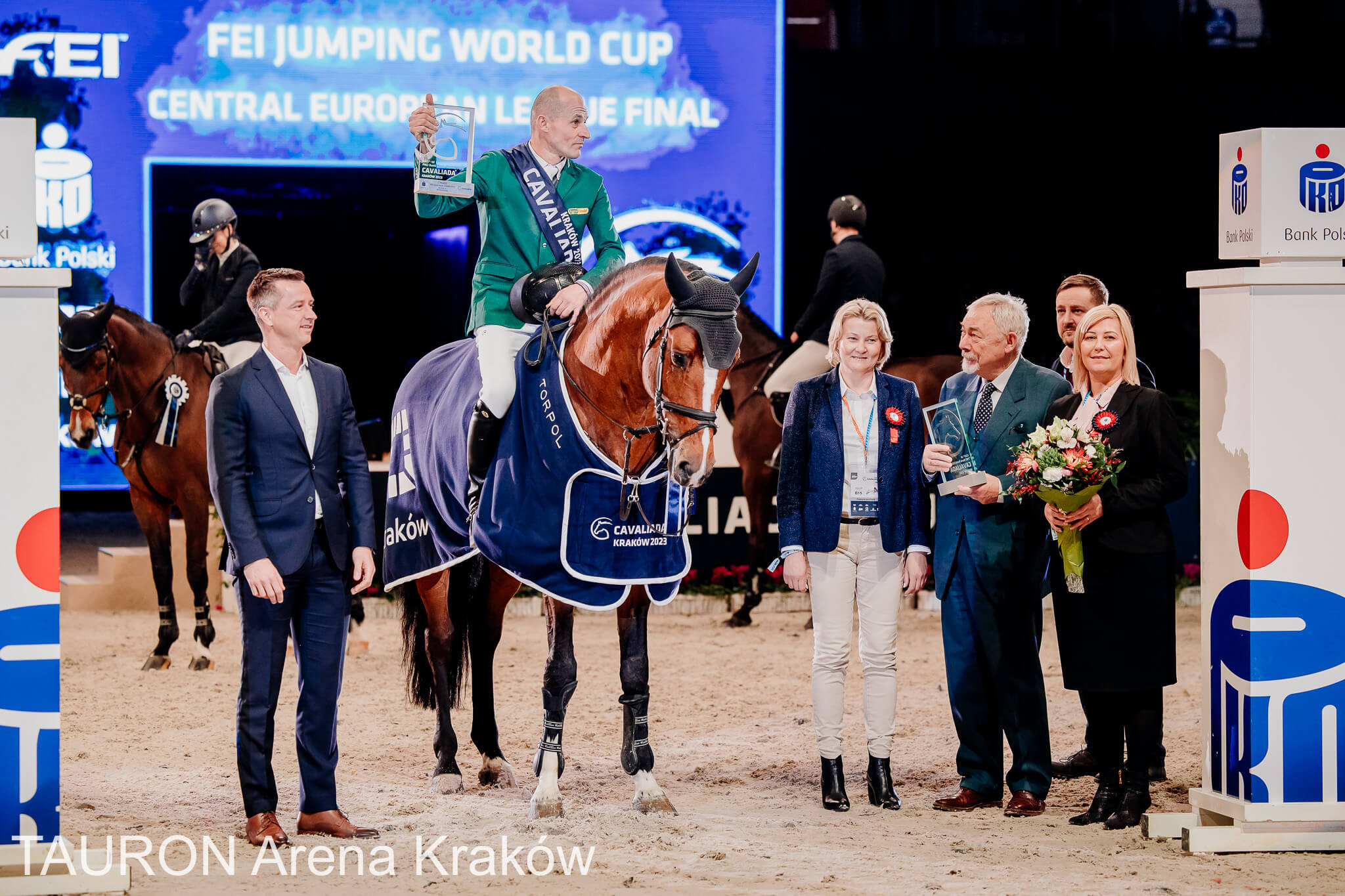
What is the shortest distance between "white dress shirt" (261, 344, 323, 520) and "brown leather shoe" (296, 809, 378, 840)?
998 millimetres

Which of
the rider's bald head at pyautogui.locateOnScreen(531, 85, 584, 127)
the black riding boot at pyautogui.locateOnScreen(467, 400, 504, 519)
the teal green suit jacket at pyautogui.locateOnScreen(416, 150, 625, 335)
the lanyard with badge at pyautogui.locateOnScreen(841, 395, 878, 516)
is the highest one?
the rider's bald head at pyautogui.locateOnScreen(531, 85, 584, 127)

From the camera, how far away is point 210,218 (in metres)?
8.45

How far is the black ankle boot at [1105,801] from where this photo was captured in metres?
4.96

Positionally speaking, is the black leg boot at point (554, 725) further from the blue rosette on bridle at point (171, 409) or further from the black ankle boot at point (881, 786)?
the blue rosette on bridle at point (171, 409)

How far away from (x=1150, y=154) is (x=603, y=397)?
445 inches

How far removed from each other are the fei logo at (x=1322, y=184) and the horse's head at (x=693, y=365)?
1766 mm

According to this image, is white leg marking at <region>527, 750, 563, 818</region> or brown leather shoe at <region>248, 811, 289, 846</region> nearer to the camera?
brown leather shoe at <region>248, 811, 289, 846</region>

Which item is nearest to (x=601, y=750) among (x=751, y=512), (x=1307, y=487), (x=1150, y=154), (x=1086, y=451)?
(x=1086, y=451)

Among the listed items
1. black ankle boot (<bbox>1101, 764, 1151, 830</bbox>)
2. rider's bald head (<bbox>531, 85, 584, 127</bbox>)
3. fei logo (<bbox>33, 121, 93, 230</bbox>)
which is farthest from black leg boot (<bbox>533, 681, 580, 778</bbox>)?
fei logo (<bbox>33, 121, 93, 230</bbox>)

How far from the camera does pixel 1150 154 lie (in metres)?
14.6

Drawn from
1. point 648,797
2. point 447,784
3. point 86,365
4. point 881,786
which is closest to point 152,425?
point 86,365

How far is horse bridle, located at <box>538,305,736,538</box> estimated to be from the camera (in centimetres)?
455

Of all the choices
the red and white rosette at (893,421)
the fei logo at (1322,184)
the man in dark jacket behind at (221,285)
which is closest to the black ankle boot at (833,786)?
the red and white rosette at (893,421)

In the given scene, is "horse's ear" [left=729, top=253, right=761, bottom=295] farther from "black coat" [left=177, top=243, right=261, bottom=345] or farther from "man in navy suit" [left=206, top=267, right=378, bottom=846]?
"black coat" [left=177, top=243, right=261, bottom=345]
